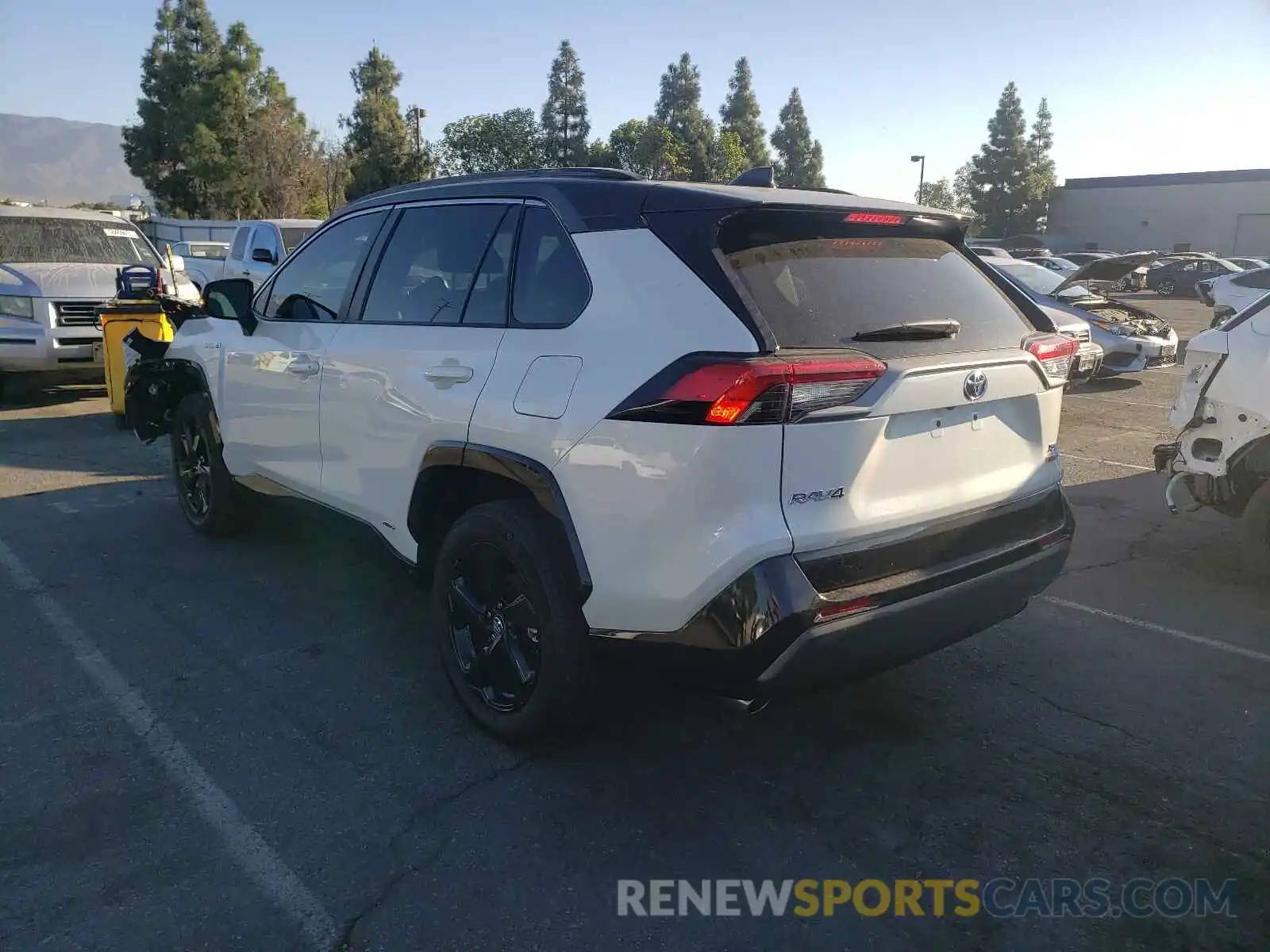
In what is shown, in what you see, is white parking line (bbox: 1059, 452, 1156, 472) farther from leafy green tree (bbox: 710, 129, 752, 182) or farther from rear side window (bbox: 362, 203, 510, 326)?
leafy green tree (bbox: 710, 129, 752, 182)

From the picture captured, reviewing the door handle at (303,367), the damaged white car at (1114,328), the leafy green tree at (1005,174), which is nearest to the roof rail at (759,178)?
the door handle at (303,367)

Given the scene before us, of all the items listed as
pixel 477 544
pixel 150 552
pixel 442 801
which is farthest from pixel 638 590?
pixel 150 552

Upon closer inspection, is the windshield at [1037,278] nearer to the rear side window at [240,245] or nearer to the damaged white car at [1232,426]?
the damaged white car at [1232,426]

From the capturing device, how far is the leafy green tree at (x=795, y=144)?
8781 centimetres

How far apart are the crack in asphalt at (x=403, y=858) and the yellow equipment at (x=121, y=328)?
6970 mm

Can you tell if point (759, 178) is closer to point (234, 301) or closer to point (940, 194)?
point (234, 301)

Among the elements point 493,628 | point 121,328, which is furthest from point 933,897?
point 121,328

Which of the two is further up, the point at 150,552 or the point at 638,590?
the point at 638,590

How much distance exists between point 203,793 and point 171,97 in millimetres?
53134

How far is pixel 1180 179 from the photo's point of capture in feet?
208

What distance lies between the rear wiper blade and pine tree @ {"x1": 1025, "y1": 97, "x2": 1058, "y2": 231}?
77533 mm

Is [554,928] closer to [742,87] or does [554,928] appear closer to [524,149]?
[524,149]

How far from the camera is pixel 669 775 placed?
10.3 feet

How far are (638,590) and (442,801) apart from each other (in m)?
1.00
